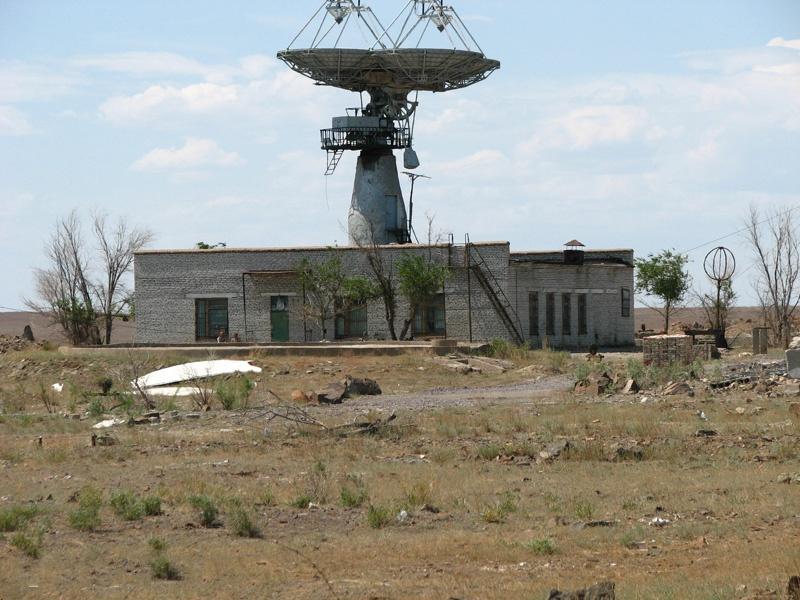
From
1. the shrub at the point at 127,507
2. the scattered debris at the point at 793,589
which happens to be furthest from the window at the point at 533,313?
the scattered debris at the point at 793,589

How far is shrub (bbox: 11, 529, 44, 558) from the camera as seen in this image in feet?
37.6

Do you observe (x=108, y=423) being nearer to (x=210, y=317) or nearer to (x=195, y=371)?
(x=195, y=371)

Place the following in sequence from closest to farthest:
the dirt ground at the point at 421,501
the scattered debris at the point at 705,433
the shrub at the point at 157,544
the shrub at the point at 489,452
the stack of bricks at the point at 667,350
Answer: the dirt ground at the point at 421,501, the shrub at the point at 157,544, the shrub at the point at 489,452, the scattered debris at the point at 705,433, the stack of bricks at the point at 667,350

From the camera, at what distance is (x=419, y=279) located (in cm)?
4322

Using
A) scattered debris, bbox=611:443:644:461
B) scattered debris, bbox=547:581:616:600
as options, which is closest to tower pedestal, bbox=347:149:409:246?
scattered debris, bbox=611:443:644:461

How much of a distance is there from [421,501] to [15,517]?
158 inches

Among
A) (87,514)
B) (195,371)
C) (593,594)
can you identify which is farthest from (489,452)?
(195,371)

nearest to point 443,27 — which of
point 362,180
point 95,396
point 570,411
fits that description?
point 362,180

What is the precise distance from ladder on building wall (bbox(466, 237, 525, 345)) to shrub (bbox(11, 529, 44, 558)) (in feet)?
108

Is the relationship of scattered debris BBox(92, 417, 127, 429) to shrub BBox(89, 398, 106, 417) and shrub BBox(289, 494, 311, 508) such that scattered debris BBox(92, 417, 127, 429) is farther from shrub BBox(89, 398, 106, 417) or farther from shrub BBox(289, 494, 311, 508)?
shrub BBox(289, 494, 311, 508)

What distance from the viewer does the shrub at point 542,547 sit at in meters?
11.1

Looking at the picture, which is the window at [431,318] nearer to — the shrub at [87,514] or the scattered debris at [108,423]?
the scattered debris at [108,423]

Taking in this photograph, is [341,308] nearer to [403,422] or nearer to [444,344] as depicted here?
[444,344]

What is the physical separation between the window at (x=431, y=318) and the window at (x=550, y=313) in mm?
3980
